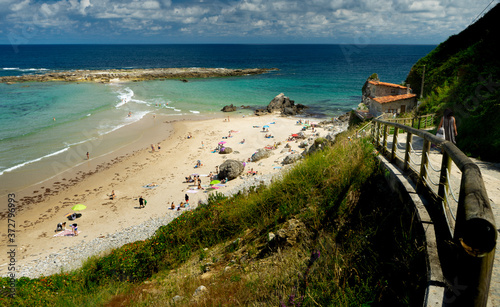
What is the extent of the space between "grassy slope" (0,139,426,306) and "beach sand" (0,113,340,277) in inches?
327

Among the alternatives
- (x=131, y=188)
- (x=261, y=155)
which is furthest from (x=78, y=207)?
(x=261, y=155)

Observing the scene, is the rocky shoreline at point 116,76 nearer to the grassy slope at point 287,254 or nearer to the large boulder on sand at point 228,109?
the large boulder on sand at point 228,109

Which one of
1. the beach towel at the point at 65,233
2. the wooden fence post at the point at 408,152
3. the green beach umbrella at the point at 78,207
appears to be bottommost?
the beach towel at the point at 65,233

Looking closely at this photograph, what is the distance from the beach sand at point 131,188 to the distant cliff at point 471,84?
11237 mm

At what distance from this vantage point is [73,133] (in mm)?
31453

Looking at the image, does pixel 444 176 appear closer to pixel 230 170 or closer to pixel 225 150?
pixel 230 170

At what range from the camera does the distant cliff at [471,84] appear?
820cm

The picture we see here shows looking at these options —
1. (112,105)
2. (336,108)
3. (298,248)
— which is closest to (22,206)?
(298,248)

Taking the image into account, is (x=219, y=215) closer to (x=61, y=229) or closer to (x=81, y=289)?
(x=81, y=289)

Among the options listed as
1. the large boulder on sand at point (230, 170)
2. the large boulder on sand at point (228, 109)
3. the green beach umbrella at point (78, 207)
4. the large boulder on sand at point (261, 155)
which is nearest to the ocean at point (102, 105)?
the large boulder on sand at point (228, 109)

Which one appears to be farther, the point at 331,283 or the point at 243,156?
the point at 243,156

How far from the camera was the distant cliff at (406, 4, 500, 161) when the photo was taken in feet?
26.9

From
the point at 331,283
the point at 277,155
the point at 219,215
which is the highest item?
the point at 331,283

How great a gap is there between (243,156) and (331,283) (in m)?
23.1
